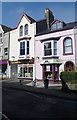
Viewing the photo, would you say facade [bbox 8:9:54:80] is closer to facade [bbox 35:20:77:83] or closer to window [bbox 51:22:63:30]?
facade [bbox 35:20:77:83]

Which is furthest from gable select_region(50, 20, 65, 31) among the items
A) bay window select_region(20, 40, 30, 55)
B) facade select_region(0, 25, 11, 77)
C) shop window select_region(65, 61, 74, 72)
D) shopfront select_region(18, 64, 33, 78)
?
facade select_region(0, 25, 11, 77)

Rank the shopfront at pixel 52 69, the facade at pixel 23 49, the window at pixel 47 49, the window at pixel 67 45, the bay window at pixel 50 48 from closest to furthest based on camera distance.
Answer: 1. the window at pixel 67 45
2. the shopfront at pixel 52 69
3. the bay window at pixel 50 48
4. the window at pixel 47 49
5. the facade at pixel 23 49

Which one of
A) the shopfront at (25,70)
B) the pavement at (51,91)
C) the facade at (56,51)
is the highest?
the facade at (56,51)

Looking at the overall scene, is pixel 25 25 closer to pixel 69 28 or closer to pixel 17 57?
pixel 17 57

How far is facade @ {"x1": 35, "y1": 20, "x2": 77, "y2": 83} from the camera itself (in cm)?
1898

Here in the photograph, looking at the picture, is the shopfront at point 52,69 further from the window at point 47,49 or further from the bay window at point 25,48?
the bay window at point 25,48

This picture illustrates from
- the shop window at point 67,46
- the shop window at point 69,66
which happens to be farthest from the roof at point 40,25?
the shop window at point 69,66

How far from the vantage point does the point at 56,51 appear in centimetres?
2048

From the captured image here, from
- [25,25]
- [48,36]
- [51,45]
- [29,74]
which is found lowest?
[29,74]

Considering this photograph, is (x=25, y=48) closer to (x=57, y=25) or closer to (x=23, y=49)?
(x=23, y=49)

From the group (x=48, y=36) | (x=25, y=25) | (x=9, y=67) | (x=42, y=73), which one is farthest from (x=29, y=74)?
(x=25, y=25)

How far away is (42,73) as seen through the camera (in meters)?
21.1

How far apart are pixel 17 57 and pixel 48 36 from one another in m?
7.42

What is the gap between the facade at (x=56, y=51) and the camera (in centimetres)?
1898
